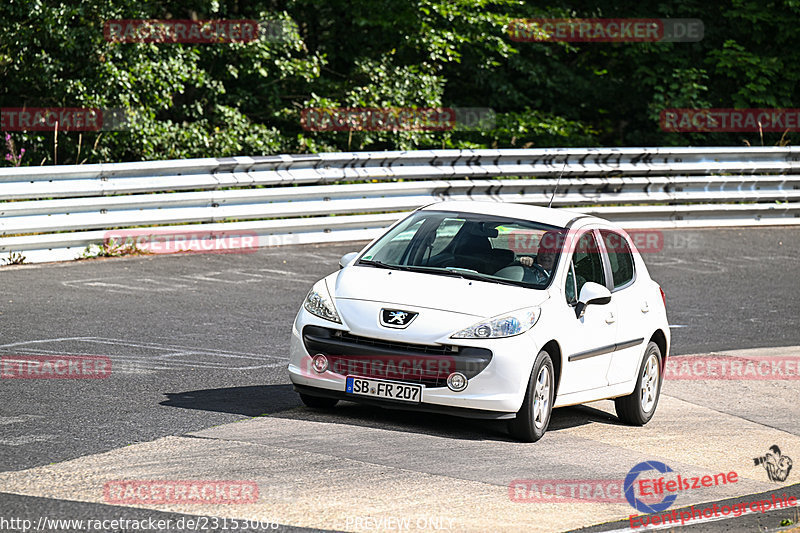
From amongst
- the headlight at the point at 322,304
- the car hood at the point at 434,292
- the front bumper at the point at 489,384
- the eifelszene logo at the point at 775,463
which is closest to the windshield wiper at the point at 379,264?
the car hood at the point at 434,292

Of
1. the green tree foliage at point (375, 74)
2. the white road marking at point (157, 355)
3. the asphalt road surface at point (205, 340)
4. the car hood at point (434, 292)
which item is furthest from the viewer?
the green tree foliage at point (375, 74)

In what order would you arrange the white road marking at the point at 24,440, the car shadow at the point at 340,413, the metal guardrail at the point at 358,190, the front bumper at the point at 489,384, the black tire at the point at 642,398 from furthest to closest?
the metal guardrail at the point at 358,190, the black tire at the point at 642,398, the car shadow at the point at 340,413, the front bumper at the point at 489,384, the white road marking at the point at 24,440

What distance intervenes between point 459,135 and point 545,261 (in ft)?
51.5

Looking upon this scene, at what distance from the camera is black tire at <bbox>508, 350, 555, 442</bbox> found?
7945 mm

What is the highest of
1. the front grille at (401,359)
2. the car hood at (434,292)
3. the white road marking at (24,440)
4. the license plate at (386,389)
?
the car hood at (434,292)

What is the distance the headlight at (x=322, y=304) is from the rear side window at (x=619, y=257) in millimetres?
2319

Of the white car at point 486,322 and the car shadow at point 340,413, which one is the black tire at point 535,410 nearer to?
the white car at point 486,322

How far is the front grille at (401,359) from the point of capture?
310 inches

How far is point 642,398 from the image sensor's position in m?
9.49

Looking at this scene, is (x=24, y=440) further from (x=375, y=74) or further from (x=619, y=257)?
(x=375, y=74)

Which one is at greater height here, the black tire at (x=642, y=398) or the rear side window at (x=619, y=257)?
the rear side window at (x=619, y=257)

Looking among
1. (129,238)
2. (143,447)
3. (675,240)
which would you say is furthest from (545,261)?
(675,240)

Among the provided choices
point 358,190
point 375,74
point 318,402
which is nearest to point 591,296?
point 318,402

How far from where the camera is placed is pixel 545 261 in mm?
8750
